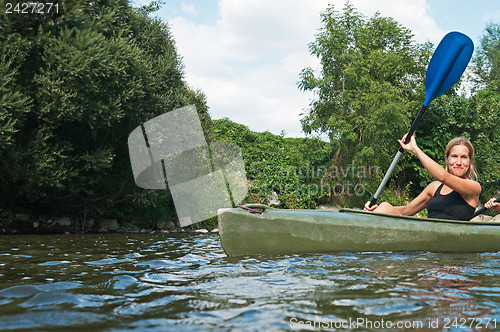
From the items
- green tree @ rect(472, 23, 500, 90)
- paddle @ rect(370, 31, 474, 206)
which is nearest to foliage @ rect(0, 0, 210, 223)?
paddle @ rect(370, 31, 474, 206)

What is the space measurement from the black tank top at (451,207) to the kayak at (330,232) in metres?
0.17

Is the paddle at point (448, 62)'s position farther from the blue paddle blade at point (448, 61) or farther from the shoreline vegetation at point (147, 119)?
the shoreline vegetation at point (147, 119)

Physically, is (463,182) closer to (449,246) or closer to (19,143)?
(449,246)

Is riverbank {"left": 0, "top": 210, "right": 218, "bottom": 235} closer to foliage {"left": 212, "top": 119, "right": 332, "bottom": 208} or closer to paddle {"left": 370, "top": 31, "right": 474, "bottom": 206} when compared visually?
foliage {"left": 212, "top": 119, "right": 332, "bottom": 208}

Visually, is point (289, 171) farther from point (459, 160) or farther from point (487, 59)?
point (487, 59)

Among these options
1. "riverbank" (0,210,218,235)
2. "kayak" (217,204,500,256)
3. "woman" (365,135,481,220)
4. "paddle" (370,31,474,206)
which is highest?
"paddle" (370,31,474,206)

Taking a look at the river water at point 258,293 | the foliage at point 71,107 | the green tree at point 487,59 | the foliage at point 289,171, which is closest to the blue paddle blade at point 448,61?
the river water at point 258,293

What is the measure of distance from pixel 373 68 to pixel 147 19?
6.66 meters

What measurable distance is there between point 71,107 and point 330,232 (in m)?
5.87

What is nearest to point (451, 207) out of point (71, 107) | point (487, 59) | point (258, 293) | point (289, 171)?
point (258, 293)

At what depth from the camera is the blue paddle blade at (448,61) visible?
5367 millimetres

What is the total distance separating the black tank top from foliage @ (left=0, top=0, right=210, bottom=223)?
6.37m

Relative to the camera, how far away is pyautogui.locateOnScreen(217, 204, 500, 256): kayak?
13.8 ft

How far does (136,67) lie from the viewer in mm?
9469
